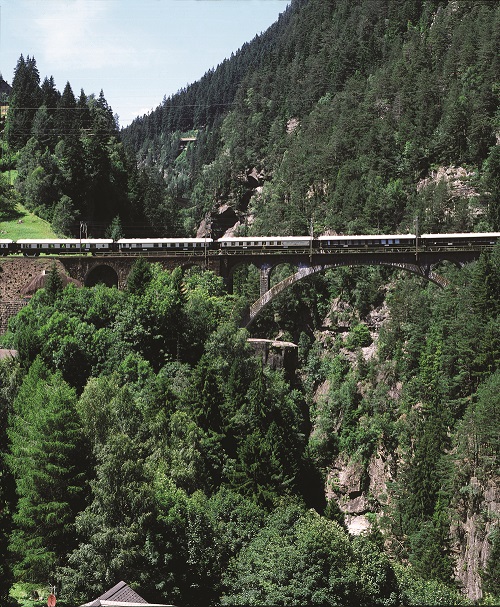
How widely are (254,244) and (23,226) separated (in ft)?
95.9

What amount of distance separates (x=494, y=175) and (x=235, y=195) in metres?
55.6

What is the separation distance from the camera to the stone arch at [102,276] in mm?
89375

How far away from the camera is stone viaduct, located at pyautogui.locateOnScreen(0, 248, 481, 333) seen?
289ft

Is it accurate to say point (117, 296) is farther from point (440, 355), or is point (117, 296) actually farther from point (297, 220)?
point (297, 220)

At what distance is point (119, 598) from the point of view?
131ft

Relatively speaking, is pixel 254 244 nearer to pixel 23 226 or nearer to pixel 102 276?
pixel 102 276

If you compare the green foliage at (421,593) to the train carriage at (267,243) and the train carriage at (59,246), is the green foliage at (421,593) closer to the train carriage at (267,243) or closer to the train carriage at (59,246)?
the train carriage at (267,243)

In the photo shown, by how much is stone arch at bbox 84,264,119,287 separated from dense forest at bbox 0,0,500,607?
6.68 metres

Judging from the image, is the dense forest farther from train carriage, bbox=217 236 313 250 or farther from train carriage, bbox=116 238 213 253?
train carriage, bbox=217 236 313 250

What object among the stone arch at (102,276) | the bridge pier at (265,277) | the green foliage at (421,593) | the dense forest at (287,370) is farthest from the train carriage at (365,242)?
the green foliage at (421,593)

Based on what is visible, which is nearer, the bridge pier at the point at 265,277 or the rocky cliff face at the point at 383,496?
the rocky cliff face at the point at 383,496

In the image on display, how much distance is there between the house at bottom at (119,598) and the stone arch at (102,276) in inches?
1909

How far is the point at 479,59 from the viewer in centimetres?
12581

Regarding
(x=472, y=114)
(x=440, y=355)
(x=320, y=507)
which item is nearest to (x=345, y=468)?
(x=440, y=355)
